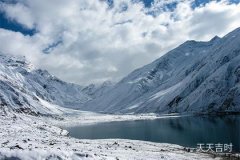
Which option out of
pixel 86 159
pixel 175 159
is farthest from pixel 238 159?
pixel 86 159

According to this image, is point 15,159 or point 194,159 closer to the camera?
point 15,159

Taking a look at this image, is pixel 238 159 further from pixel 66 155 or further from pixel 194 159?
pixel 66 155

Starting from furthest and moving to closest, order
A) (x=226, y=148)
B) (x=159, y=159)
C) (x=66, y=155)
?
(x=226, y=148) → (x=159, y=159) → (x=66, y=155)

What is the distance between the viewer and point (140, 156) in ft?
180

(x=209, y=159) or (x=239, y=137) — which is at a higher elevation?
(x=239, y=137)

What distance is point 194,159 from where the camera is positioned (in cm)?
5694

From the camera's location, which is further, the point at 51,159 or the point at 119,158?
the point at 119,158

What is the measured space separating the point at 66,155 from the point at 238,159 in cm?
3039

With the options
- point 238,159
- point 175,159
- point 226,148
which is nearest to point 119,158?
point 175,159

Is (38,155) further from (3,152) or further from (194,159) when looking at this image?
(194,159)

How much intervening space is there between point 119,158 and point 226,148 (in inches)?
1490

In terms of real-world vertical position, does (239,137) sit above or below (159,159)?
above

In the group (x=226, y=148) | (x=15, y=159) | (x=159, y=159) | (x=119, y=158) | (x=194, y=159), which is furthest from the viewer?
(x=226, y=148)

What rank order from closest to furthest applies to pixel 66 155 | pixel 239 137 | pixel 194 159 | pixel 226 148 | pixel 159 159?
1. pixel 66 155
2. pixel 159 159
3. pixel 194 159
4. pixel 226 148
5. pixel 239 137
